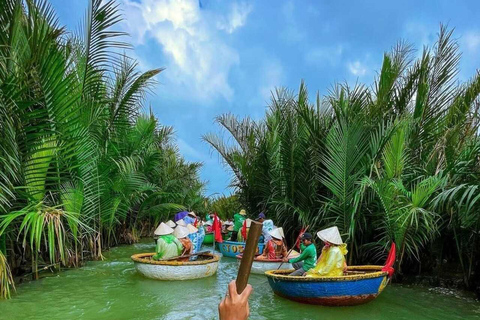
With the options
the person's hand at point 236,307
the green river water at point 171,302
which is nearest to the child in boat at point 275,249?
the green river water at point 171,302

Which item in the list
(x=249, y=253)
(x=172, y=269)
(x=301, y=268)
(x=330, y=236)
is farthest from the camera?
(x=172, y=269)

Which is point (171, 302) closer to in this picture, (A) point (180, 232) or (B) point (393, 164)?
(A) point (180, 232)

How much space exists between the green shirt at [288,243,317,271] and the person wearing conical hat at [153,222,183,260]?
3.46 m

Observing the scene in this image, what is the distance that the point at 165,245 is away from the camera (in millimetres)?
10078

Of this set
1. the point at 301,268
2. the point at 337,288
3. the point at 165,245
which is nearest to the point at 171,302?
the point at 165,245

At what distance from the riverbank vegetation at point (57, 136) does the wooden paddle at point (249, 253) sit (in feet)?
17.8

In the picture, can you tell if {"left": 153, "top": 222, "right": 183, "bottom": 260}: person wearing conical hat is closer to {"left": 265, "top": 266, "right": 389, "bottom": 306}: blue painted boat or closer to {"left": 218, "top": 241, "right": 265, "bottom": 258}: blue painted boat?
{"left": 218, "top": 241, "right": 265, "bottom": 258}: blue painted boat

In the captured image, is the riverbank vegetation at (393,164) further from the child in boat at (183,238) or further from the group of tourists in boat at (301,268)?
the child in boat at (183,238)

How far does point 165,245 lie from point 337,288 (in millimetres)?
4547

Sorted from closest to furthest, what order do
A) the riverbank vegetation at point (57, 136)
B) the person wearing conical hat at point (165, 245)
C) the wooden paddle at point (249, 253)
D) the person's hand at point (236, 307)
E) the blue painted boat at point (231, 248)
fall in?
the wooden paddle at point (249, 253) < the person's hand at point (236, 307) < the riverbank vegetation at point (57, 136) < the person wearing conical hat at point (165, 245) < the blue painted boat at point (231, 248)

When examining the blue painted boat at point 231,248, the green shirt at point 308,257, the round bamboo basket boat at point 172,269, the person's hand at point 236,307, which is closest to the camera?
the person's hand at point 236,307

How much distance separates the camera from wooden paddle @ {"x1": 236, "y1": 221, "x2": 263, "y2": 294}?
4.53 feet

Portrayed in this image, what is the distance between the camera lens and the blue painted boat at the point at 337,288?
7.15 metres

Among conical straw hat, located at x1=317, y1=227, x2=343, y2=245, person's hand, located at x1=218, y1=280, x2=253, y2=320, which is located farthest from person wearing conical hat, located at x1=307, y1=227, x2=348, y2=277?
person's hand, located at x1=218, y1=280, x2=253, y2=320
